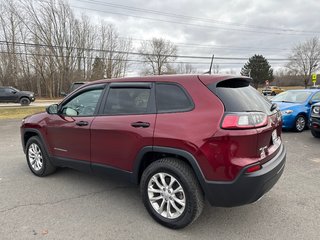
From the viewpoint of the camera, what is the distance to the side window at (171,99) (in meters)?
2.78

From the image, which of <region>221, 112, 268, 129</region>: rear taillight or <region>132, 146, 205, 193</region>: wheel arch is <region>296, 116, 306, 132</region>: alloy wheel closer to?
<region>221, 112, 268, 129</region>: rear taillight

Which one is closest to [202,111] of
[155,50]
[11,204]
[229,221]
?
[229,221]

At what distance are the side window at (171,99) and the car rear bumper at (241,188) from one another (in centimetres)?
86

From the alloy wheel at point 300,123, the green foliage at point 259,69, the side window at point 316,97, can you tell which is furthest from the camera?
the green foliage at point 259,69

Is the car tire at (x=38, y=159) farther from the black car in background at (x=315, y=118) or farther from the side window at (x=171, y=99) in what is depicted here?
the black car in background at (x=315, y=118)

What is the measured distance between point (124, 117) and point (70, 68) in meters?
38.3

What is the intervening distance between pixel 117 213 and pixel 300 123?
7590 mm

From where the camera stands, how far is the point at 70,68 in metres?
38.2

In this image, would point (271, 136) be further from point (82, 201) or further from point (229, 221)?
point (82, 201)

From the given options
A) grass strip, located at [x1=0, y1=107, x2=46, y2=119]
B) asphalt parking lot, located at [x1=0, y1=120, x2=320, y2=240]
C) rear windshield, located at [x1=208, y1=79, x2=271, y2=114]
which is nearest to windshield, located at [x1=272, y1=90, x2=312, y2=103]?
asphalt parking lot, located at [x1=0, y1=120, x2=320, y2=240]

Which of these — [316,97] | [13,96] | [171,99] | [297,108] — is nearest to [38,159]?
[171,99]

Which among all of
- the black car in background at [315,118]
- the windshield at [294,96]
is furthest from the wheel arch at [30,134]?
the windshield at [294,96]

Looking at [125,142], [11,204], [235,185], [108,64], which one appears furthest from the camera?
[108,64]

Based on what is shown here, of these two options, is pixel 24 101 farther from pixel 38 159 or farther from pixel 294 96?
pixel 294 96
